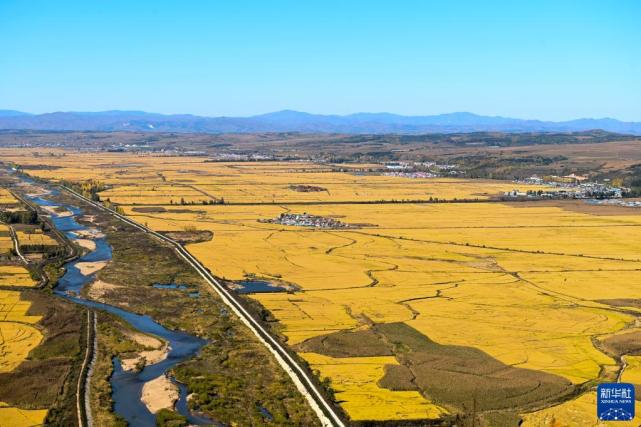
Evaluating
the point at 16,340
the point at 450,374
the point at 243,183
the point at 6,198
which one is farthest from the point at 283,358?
the point at 243,183

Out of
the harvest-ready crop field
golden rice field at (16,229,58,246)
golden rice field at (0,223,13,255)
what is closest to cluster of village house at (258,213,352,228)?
the harvest-ready crop field

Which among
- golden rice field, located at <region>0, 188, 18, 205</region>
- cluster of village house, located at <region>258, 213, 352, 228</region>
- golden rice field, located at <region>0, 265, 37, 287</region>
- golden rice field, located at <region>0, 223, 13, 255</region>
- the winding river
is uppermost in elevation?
cluster of village house, located at <region>258, 213, 352, 228</region>

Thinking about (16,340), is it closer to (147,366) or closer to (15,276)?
(147,366)

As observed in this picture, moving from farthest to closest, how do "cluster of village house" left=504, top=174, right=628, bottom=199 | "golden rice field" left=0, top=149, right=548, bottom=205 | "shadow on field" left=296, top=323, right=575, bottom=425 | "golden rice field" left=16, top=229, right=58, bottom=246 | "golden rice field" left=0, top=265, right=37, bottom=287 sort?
"cluster of village house" left=504, top=174, right=628, bottom=199 → "golden rice field" left=0, top=149, right=548, bottom=205 → "golden rice field" left=16, top=229, right=58, bottom=246 → "golden rice field" left=0, top=265, right=37, bottom=287 → "shadow on field" left=296, top=323, right=575, bottom=425

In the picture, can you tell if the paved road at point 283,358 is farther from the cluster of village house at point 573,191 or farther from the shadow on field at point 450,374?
the cluster of village house at point 573,191

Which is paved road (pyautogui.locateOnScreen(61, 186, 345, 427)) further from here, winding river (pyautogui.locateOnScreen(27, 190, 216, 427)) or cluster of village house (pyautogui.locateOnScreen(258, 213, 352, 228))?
cluster of village house (pyautogui.locateOnScreen(258, 213, 352, 228))
